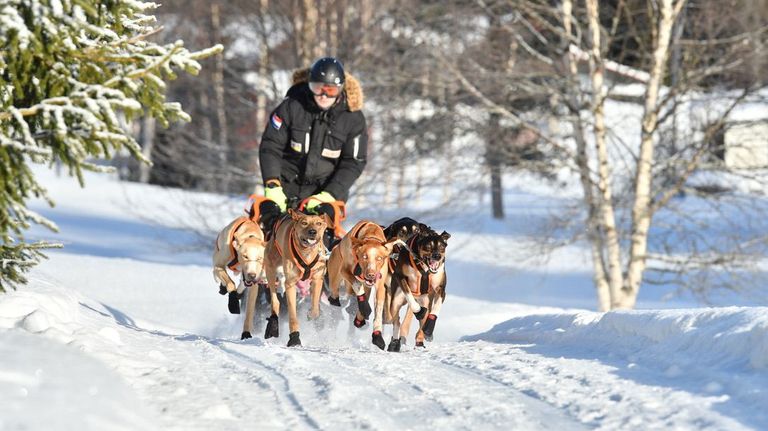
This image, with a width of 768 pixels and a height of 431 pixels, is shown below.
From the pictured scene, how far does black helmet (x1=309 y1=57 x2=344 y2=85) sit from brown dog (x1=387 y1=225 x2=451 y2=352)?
173 cm

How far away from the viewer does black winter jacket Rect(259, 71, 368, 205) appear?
9.67 metres

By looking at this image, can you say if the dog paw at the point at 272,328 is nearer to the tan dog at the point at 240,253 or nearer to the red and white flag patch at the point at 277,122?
the tan dog at the point at 240,253

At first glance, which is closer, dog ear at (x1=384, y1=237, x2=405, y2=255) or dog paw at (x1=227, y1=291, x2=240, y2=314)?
dog ear at (x1=384, y1=237, x2=405, y2=255)

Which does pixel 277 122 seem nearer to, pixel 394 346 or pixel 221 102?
pixel 394 346

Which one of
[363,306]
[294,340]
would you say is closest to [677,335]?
[363,306]

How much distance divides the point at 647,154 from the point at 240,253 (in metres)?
8.91

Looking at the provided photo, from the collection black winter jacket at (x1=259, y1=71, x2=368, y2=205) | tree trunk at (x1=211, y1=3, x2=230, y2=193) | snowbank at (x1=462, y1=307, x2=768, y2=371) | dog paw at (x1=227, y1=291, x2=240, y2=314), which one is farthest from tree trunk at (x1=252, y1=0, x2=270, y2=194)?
snowbank at (x1=462, y1=307, x2=768, y2=371)

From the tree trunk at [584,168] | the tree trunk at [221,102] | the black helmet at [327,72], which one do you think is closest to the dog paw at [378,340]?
the black helmet at [327,72]

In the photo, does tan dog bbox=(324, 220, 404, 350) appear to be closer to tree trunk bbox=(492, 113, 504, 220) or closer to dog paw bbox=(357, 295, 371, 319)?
dog paw bbox=(357, 295, 371, 319)

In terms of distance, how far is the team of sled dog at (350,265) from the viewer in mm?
8094

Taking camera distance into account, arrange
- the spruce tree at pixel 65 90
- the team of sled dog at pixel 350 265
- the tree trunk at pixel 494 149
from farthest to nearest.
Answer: the tree trunk at pixel 494 149, the team of sled dog at pixel 350 265, the spruce tree at pixel 65 90

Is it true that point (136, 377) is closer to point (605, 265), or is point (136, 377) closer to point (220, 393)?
point (220, 393)

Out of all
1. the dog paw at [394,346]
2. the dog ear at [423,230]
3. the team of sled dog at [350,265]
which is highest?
the dog ear at [423,230]

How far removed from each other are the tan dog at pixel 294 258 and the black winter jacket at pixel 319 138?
0.91 metres
